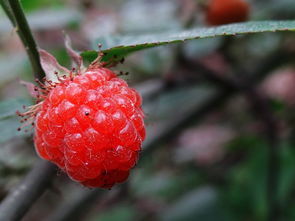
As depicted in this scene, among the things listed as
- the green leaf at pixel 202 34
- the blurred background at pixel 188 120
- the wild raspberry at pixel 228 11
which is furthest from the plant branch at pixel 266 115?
the green leaf at pixel 202 34

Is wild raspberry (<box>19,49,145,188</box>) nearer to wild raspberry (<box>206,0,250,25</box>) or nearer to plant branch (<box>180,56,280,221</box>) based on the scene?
wild raspberry (<box>206,0,250,25</box>)

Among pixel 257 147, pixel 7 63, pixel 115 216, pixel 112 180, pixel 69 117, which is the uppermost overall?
pixel 69 117

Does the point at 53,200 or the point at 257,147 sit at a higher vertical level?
the point at 257,147

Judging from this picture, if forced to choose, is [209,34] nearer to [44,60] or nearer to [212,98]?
[44,60]

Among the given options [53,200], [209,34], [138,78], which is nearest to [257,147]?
[138,78]

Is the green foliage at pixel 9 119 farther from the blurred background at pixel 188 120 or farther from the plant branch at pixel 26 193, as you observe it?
the blurred background at pixel 188 120

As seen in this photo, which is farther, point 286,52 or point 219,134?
point 219,134

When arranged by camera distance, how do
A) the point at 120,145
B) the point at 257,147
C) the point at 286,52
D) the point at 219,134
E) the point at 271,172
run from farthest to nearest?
the point at 219,134
the point at 286,52
the point at 257,147
the point at 271,172
the point at 120,145
